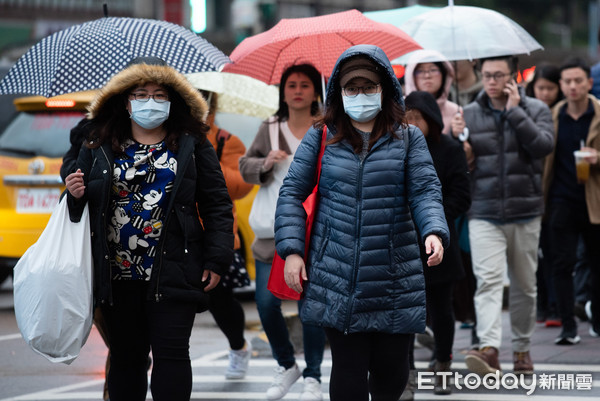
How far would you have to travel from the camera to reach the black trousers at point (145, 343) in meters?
5.09

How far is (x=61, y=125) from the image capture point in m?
10.5

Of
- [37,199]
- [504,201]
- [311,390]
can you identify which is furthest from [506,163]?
[37,199]

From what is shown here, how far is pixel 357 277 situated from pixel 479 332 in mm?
2541

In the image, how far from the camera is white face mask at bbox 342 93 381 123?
5066 millimetres

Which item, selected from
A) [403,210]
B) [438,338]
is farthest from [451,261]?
[403,210]

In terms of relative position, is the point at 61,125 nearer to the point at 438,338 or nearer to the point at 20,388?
the point at 20,388

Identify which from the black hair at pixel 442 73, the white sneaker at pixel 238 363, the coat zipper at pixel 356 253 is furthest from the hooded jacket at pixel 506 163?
the coat zipper at pixel 356 253

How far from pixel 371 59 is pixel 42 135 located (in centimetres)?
608

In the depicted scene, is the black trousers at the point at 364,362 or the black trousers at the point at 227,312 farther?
the black trousers at the point at 227,312

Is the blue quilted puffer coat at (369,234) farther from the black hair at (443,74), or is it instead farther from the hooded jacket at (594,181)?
the hooded jacket at (594,181)

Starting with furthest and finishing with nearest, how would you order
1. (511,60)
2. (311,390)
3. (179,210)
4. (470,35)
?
(470,35), (511,60), (311,390), (179,210)

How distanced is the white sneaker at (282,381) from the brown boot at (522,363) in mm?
1451

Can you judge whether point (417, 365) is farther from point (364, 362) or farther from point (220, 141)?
point (364, 362)

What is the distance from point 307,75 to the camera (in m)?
6.95
